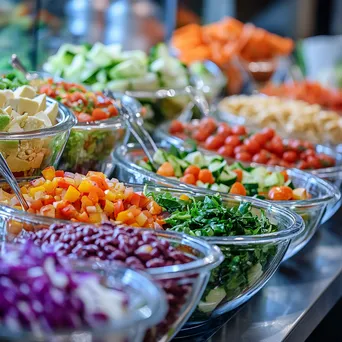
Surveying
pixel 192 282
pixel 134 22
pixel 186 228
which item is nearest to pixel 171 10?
pixel 134 22

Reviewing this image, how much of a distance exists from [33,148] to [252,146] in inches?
34.1

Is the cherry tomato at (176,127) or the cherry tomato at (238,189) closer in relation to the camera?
the cherry tomato at (238,189)

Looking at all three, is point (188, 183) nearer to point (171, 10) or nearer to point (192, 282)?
point (192, 282)

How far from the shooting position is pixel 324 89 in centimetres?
340

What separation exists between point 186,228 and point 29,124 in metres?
0.41

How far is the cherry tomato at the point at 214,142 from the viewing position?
2158 mm

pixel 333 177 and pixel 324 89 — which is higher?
pixel 333 177

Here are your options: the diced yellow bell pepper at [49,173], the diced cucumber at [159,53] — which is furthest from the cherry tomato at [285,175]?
the diced cucumber at [159,53]

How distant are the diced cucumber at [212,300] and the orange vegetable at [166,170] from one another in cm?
55

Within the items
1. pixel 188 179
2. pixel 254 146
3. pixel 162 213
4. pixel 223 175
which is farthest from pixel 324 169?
pixel 162 213

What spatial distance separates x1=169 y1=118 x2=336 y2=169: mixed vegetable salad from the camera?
2.09m

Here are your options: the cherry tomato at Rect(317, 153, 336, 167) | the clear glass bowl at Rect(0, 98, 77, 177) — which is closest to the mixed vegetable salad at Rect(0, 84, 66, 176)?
the clear glass bowl at Rect(0, 98, 77, 177)

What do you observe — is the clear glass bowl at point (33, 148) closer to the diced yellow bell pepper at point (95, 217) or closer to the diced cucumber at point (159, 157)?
the diced yellow bell pepper at point (95, 217)

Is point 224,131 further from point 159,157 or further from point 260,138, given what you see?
point 159,157
